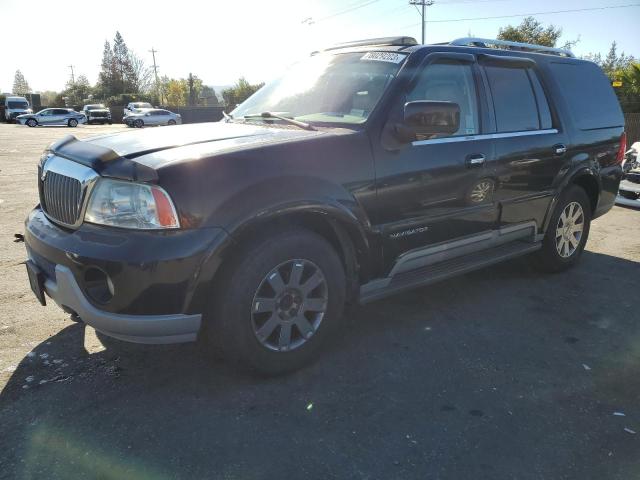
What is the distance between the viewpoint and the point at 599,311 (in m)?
4.15

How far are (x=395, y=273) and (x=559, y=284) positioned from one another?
2173 mm

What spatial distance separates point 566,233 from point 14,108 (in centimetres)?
5061

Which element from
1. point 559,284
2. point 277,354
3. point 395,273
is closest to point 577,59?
point 559,284

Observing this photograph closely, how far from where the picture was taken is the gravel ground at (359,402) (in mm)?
2305

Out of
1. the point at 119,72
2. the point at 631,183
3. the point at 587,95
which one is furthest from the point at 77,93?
the point at 587,95

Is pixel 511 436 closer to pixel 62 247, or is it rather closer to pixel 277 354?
pixel 277 354

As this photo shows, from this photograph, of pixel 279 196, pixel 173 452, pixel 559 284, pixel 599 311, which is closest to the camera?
pixel 173 452

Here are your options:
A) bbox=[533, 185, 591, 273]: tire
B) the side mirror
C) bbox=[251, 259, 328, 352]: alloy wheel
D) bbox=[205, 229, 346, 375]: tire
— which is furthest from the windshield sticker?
bbox=[533, 185, 591, 273]: tire

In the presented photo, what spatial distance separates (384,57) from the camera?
3.62 metres

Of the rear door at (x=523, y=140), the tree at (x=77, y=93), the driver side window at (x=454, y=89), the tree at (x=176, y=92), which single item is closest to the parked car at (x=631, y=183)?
the rear door at (x=523, y=140)

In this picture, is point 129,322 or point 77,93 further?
point 77,93

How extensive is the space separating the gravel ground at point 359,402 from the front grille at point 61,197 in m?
0.91

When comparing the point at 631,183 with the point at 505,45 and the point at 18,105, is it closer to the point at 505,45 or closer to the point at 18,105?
the point at 505,45

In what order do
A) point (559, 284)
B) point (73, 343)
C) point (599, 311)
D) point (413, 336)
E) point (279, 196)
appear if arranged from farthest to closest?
point (559, 284) < point (599, 311) < point (413, 336) < point (73, 343) < point (279, 196)
